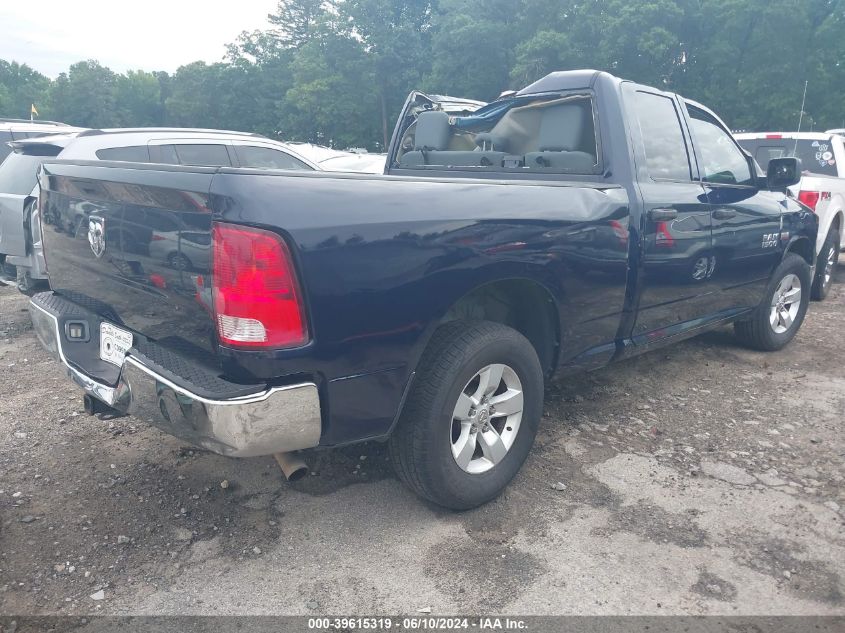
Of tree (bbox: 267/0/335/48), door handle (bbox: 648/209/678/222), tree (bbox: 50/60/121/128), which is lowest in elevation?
door handle (bbox: 648/209/678/222)

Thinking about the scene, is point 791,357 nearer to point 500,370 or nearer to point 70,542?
point 500,370

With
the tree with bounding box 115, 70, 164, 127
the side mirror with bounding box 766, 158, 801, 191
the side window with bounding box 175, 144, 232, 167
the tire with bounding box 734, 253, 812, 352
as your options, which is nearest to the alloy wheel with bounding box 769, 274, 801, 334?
the tire with bounding box 734, 253, 812, 352

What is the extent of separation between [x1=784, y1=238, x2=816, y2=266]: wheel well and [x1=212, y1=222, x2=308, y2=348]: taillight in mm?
4461

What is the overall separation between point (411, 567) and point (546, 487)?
0.88 m

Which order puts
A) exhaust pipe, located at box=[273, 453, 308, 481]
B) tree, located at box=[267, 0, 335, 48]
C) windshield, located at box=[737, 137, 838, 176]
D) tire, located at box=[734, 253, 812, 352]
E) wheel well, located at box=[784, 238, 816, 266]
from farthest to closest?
tree, located at box=[267, 0, 335, 48] → windshield, located at box=[737, 137, 838, 176] → wheel well, located at box=[784, 238, 816, 266] → tire, located at box=[734, 253, 812, 352] → exhaust pipe, located at box=[273, 453, 308, 481]

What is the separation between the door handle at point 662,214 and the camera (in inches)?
133

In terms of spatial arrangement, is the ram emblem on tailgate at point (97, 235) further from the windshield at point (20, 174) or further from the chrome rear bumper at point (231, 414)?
the windshield at point (20, 174)

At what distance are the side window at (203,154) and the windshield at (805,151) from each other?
629 cm

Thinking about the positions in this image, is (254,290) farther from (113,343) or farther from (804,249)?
(804,249)

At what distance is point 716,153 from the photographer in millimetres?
4207

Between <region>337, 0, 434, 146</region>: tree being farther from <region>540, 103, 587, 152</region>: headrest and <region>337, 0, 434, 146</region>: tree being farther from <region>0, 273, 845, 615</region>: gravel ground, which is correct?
<region>0, 273, 845, 615</region>: gravel ground

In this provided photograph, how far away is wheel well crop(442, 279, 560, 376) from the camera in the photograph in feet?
9.71

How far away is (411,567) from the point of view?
97.0 inches

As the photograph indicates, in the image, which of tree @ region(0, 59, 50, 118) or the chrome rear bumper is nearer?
the chrome rear bumper
